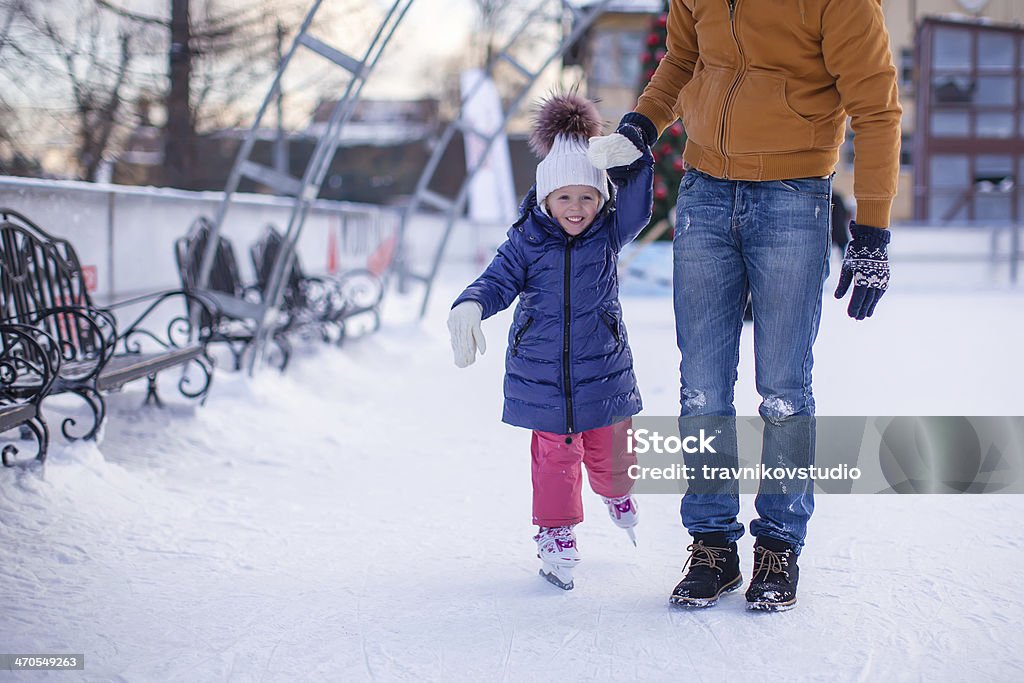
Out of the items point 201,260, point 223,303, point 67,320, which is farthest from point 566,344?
point 201,260

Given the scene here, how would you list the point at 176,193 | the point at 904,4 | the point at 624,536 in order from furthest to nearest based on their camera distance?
the point at 904,4
the point at 176,193
the point at 624,536

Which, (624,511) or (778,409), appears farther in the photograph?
(624,511)

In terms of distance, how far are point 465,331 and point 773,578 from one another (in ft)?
3.19

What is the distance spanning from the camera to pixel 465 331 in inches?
103

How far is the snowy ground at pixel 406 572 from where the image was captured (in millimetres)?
2305

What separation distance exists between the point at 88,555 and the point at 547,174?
66.6 inches

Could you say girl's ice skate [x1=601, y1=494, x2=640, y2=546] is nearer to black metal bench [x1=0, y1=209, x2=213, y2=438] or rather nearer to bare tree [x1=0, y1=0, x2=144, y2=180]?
black metal bench [x1=0, y1=209, x2=213, y2=438]

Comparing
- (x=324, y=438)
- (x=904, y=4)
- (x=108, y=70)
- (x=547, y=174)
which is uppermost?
(x=904, y=4)

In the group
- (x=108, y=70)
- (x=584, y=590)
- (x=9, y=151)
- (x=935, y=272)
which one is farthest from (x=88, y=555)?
(x=935, y=272)

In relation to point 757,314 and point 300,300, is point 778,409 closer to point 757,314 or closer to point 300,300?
point 757,314

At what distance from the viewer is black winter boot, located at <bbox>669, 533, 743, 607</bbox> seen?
8.57ft

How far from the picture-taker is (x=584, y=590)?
9.16 ft

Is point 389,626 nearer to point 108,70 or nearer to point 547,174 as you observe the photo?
point 547,174

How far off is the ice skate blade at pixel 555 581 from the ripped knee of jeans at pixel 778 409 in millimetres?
684
